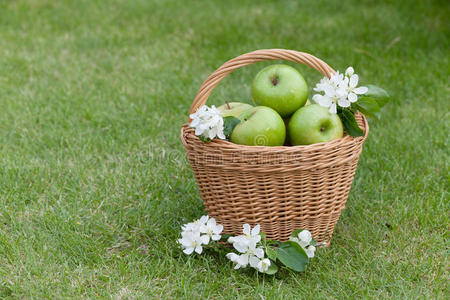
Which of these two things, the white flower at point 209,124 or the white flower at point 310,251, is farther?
the white flower at point 310,251

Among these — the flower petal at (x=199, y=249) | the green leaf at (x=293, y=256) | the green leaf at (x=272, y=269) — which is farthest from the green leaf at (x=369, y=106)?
the flower petal at (x=199, y=249)

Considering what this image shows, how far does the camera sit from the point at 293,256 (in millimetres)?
1924

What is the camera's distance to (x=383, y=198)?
249 centimetres

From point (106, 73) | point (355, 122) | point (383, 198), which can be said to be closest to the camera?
point (355, 122)

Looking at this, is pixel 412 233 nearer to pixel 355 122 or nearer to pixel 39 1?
pixel 355 122


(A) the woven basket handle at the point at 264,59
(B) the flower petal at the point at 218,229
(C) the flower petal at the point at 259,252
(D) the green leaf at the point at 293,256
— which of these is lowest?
(D) the green leaf at the point at 293,256

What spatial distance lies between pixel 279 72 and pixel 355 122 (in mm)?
350

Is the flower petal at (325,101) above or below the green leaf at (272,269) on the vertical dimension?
above

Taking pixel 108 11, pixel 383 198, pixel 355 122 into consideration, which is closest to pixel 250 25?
pixel 108 11

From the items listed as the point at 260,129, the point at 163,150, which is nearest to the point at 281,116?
the point at 260,129

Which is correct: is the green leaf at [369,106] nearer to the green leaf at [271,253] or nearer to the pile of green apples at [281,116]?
the pile of green apples at [281,116]

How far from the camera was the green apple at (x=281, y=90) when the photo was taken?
2018 millimetres

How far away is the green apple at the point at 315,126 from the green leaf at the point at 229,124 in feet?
0.72

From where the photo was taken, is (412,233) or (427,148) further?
(427,148)
